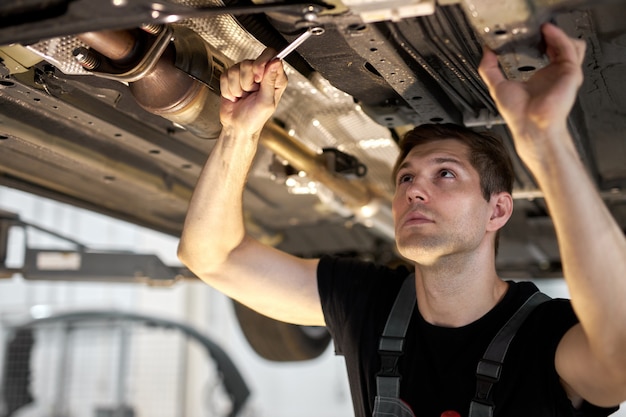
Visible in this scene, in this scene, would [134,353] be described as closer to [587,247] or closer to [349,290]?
[349,290]

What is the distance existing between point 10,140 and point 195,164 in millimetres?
→ 528

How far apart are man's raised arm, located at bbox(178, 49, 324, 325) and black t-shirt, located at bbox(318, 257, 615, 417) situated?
3.7 inches

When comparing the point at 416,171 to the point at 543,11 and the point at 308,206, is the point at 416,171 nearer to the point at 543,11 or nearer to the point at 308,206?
the point at 543,11

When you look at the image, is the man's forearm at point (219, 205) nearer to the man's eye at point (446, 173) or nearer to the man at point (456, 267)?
the man at point (456, 267)

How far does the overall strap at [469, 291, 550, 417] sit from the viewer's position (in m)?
1.51

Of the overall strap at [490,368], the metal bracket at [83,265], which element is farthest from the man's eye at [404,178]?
the metal bracket at [83,265]

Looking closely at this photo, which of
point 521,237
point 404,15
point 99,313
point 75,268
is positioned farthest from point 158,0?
point 99,313

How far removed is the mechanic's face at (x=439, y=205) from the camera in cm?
168

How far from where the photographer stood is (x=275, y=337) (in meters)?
3.46

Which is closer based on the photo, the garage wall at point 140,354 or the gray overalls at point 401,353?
the gray overalls at point 401,353

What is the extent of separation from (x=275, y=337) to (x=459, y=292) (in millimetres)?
1842

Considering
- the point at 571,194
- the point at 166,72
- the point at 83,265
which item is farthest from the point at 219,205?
the point at 83,265

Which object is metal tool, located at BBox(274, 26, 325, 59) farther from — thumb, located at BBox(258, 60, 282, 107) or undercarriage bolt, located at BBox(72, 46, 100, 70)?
undercarriage bolt, located at BBox(72, 46, 100, 70)

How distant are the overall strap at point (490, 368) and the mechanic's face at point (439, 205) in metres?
0.22
